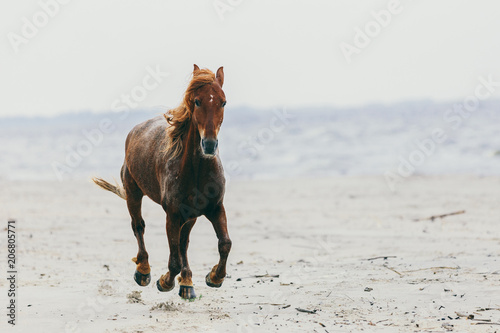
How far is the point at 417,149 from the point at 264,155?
23.6 feet

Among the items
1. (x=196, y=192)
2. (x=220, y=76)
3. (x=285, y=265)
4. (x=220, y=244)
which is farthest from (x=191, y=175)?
(x=285, y=265)

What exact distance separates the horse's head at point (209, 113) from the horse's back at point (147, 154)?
921 mm

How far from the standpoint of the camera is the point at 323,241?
997cm

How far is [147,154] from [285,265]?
2780mm

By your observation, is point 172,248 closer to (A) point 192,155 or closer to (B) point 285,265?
(A) point 192,155

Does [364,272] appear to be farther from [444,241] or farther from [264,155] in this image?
[264,155]

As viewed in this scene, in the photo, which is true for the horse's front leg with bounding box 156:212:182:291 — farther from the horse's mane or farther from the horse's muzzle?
the horse's muzzle

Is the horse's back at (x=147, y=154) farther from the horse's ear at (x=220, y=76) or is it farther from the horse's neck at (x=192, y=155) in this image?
the horse's ear at (x=220, y=76)

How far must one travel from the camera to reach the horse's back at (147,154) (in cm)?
584

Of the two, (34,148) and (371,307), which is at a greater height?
(34,148)

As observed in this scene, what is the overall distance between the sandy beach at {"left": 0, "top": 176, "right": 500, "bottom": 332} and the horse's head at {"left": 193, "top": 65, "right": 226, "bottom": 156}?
150 cm

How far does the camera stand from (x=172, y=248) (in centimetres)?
534

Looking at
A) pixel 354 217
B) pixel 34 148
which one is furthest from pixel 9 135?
pixel 354 217

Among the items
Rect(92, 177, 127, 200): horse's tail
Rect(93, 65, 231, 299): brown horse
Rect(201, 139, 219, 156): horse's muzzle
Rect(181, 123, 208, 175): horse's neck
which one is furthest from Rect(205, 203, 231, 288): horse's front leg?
Rect(92, 177, 127, 200): horse's tail
